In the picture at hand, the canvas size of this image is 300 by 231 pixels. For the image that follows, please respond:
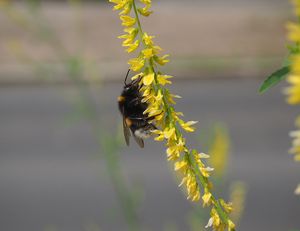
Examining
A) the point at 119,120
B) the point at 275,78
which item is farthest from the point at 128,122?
the point at 119,120

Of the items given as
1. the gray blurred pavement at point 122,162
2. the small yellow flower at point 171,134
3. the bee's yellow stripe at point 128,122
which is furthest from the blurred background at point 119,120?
the small yellow flower at point 171,134

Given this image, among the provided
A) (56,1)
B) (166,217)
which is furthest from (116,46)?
(166,217)

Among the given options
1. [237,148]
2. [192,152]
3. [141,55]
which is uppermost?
[141,55]

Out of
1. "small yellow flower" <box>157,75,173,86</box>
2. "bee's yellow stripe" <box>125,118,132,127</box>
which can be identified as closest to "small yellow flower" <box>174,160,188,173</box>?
"small yellow flower" <box>157,75,173,86</box>

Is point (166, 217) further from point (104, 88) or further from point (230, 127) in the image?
point (104, 88)

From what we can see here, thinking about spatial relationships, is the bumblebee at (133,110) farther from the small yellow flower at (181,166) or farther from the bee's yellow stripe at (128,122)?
the small yellow flower at (181,166)

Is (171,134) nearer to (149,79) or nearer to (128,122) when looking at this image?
(149,79)
